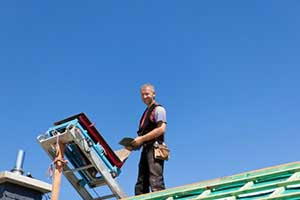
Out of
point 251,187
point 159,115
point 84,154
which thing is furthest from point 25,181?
point 251,187

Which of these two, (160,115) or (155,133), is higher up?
(160,115)

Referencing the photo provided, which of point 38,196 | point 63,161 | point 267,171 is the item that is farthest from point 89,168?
point 267,171

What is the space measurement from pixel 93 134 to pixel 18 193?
3.63ft

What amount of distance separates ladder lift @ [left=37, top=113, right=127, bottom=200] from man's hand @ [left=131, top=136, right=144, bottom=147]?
25cm

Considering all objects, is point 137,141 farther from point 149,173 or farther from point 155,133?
point 149,173

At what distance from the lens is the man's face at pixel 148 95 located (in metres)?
6.09

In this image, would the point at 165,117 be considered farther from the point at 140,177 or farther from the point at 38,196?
the point at 38,196

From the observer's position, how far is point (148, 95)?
6.09 metres

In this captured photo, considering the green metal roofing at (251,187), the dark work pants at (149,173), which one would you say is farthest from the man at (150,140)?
the green metal roofing at (251,187)

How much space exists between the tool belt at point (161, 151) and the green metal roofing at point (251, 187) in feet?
2.91

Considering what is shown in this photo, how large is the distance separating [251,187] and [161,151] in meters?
1.69

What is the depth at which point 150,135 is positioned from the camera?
19.0 ft

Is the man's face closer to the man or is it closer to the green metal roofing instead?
the man

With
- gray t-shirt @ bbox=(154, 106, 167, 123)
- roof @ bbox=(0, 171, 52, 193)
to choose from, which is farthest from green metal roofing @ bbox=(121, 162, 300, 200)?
roof @ bbox=(0, 171, 52, 193)
